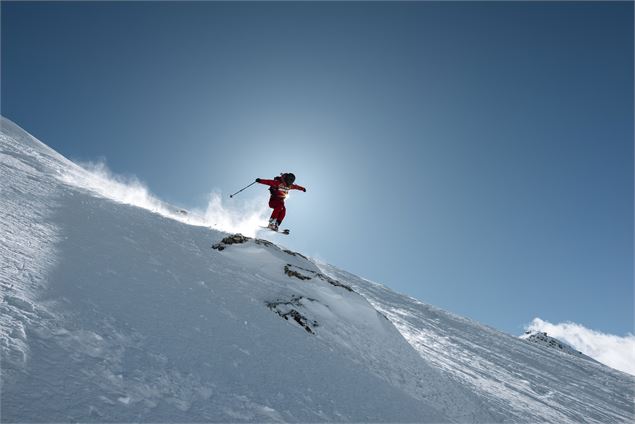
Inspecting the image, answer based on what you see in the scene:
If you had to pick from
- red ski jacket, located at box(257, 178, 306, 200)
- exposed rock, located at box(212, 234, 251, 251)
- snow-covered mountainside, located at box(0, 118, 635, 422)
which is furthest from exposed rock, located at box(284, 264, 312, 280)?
red ski jacket, located at box(257, 178, 306, 200)

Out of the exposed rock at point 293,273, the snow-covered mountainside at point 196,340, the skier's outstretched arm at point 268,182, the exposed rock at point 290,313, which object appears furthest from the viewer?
the skier's outstretched arm at point 268,182

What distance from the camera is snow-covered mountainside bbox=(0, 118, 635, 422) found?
167 inches

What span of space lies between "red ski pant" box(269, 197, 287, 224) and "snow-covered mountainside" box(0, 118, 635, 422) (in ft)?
17.8

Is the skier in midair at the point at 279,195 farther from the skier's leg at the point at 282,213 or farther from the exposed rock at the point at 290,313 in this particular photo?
the exposed rock at the point at 290,313

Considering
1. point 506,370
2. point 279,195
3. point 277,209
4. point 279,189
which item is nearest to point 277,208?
point 277,209

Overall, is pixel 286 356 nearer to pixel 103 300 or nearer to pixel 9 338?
pixel 103 300

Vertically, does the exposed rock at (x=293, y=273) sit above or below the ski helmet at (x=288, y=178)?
below

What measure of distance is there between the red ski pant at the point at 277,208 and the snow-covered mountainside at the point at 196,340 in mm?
5436

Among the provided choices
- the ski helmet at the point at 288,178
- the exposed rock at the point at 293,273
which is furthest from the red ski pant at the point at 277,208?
the exposed rock at the point at 293,273

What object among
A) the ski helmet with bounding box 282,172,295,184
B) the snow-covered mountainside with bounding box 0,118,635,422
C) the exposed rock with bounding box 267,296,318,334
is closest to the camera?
the snow-covered mountainside with bounding box 0,118,635,422

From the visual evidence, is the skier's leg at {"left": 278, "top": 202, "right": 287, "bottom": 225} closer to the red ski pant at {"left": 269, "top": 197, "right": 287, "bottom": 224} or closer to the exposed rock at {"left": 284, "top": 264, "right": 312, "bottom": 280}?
the red ski pant at {"left": 269, "top": 197, "right": 287, "bottom": 224}

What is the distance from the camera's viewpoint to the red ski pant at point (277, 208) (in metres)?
19.5

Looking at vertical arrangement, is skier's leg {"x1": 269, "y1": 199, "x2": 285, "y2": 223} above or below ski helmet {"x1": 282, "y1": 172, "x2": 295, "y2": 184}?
below

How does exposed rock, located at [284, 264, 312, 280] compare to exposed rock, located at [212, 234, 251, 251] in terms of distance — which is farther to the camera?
exposed rock, located at [212, 234, 251, 251]
